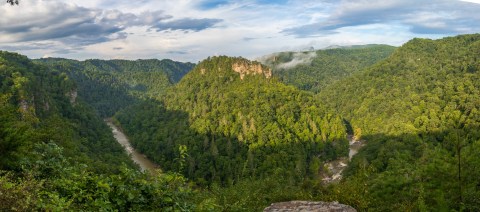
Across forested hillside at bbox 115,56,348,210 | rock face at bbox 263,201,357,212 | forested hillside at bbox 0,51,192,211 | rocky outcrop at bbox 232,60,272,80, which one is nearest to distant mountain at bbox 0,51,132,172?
forested hillside at bbox 115,56,348,210

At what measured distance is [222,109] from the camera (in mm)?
96188

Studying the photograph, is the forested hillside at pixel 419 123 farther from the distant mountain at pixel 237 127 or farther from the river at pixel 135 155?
the river at pixel 135 155

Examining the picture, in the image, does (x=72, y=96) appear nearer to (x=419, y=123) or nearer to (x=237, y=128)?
(x=237, y=128)

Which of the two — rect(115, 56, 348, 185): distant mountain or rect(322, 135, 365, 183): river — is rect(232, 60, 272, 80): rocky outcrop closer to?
rect(115, 56, 348, 185): distant mountain

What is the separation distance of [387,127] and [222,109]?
4410cm

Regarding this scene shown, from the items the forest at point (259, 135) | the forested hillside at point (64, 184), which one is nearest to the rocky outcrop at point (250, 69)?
the forest at point (259, 135)

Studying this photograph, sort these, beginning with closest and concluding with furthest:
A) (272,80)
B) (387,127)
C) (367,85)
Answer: (387,127) → (272,80) → (367,85)

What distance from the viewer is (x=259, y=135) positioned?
274ft

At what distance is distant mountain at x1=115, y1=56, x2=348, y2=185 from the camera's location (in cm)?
7206

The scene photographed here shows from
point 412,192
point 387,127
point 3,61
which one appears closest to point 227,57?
point 387,127

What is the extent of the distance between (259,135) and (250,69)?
33.1 m

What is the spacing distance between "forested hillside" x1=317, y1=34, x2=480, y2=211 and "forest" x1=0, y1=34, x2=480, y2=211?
0.10 meters

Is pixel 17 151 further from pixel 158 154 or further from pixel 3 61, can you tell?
pixel 3 61

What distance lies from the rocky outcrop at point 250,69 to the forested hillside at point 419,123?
34.4m
